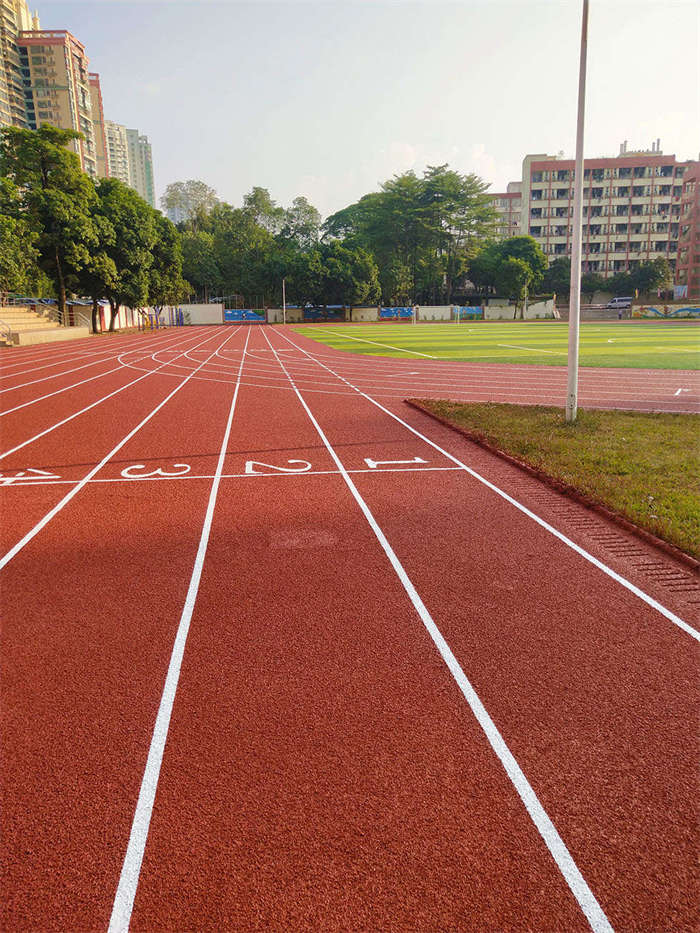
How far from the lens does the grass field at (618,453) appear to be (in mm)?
7121

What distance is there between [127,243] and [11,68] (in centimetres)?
9762

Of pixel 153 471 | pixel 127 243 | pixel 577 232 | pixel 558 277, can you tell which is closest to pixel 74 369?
pixel 153 471

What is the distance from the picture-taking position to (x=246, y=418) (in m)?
13.8

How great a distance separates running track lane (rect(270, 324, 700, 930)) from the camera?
2869 mm

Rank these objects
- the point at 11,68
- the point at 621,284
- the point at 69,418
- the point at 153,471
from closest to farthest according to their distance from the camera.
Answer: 1. the point at 153,471
2. the point at 69,418
3. the point at 621,284
4. the point at 11,68

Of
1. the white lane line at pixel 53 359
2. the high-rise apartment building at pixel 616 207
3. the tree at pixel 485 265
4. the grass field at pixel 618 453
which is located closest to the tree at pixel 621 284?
the high-rise apartment building at pixel 616 207

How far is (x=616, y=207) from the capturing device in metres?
93.0

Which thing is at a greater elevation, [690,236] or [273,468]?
[690,236]

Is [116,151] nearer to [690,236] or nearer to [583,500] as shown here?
[690,236]

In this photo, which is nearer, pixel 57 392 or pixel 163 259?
pixel 57 392

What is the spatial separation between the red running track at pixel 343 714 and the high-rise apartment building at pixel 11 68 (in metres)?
129

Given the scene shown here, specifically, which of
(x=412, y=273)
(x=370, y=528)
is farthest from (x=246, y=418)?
(x=412, y=273)

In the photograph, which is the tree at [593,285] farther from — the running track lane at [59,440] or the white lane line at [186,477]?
the white lane line at [186,477]

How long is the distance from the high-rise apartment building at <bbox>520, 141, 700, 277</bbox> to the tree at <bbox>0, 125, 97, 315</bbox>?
69824 mm
